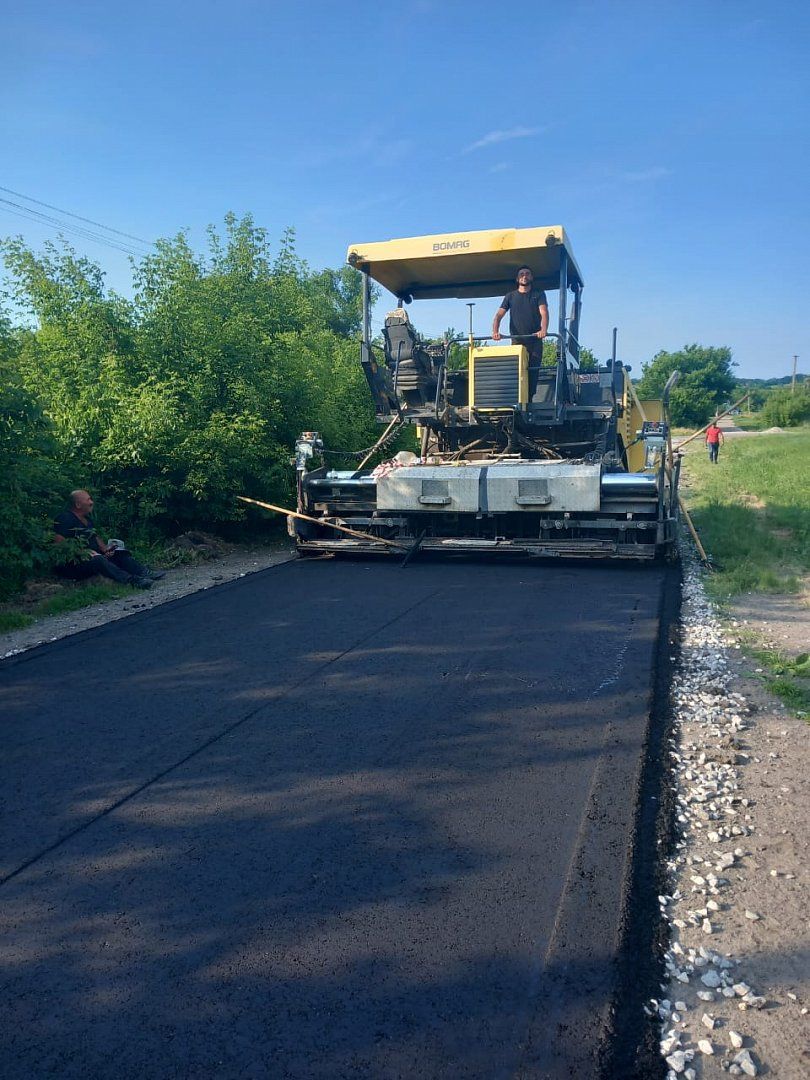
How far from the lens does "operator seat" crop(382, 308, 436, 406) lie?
397 inches

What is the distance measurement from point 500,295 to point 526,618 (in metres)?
5.41

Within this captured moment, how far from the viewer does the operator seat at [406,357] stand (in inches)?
397

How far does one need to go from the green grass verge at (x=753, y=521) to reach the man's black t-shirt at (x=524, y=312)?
3579 mm

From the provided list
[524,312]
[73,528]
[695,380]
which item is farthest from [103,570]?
[695,380]

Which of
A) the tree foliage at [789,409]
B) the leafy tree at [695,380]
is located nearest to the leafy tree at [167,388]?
the leafy tree at [695,380]

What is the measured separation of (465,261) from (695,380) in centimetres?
6560

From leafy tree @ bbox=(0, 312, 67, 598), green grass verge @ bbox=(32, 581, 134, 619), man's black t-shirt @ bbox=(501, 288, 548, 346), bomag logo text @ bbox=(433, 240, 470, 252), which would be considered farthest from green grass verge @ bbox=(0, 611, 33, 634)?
man's black t-shirt @ bbox=(501, 288, 548, 346)

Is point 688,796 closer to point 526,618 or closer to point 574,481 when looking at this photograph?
point 526,618

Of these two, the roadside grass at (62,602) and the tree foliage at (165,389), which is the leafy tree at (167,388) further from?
the roadside grass at (62,602)

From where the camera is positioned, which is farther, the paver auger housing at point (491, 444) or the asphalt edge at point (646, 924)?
the paver auger housing at point (491, 444)

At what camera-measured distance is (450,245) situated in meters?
9.73

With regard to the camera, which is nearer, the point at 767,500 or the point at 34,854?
the point at 34,854

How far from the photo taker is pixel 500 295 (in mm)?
10734

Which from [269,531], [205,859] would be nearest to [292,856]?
[205,859]
